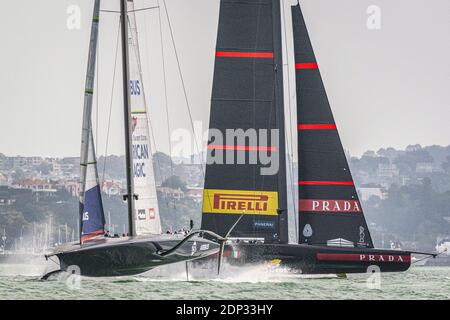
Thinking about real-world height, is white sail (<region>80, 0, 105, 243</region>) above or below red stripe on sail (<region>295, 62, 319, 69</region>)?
below

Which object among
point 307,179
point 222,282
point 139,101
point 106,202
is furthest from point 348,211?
point 106,202

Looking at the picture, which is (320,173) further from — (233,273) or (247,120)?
(233,273)

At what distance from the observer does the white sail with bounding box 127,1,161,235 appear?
37469 mm

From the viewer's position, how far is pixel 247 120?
36250mm

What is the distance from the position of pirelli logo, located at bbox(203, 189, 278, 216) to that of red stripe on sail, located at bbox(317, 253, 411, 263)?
198 cm

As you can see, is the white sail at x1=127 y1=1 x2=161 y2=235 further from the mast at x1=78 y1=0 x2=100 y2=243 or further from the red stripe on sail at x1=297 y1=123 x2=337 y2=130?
the mast at x1=78 y1=0 x2=100 y2=243

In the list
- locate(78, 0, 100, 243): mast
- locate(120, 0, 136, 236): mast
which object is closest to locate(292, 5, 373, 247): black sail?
locate(120, 0, 136, 236): mast

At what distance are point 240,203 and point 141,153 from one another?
3.51 meters

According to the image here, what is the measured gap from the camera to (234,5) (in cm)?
3650

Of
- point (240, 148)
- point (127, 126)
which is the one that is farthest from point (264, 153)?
point (127, 126)

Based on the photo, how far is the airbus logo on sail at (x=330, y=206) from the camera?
119 feet

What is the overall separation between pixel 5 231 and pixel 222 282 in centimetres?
10019

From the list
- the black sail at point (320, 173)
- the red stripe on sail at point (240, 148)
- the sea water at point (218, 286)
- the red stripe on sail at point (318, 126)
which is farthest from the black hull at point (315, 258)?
the red stripe on sail at point (318, 126)
